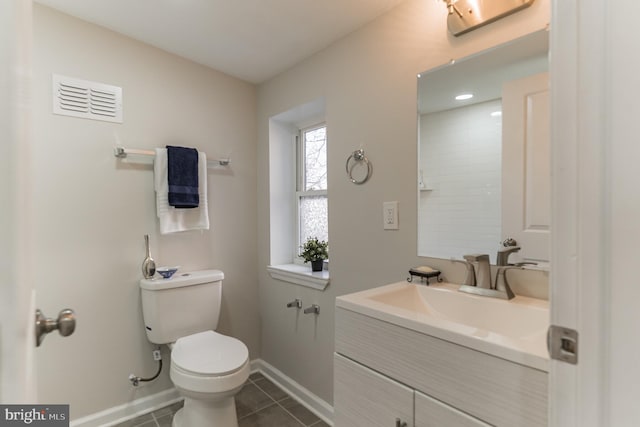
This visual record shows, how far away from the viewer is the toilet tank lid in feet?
5.86

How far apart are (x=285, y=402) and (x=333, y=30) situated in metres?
2.22

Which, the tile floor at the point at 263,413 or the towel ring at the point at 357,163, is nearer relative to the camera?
the towel ring at the point at 357,163

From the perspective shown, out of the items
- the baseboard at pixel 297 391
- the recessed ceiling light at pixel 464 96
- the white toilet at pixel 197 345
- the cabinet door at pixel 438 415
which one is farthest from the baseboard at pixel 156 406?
the recessed ceiling light at pixel 464 96

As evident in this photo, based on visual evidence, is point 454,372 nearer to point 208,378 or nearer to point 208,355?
point 208,378

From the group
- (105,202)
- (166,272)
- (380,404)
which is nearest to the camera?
(380,404)

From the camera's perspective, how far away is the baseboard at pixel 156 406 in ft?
5.67

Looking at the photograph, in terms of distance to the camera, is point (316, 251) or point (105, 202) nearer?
point (105, 202)

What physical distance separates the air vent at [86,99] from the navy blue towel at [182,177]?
0.34m

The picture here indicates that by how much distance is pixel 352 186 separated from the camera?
5.63 ft

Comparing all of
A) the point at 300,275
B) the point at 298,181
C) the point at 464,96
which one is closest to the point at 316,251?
the point at 300,275

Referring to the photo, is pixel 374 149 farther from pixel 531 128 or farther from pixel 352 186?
pixel 531 128

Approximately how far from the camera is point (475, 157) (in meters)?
1.27

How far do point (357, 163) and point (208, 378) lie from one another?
126 centimetres

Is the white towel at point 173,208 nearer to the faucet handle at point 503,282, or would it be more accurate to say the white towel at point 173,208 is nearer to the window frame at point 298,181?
the window frame at point 298,181
